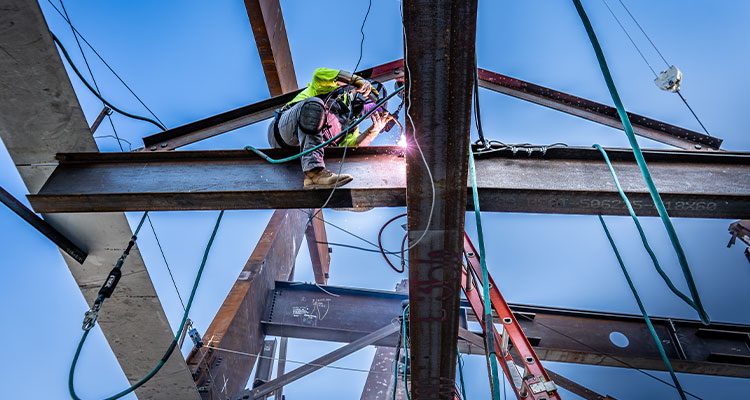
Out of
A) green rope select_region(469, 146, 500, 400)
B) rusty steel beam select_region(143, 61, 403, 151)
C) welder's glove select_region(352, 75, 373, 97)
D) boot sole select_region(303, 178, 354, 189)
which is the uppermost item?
welder's glove select_region(352, 75, 373, 97)

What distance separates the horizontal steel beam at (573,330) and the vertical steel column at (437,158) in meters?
2.81

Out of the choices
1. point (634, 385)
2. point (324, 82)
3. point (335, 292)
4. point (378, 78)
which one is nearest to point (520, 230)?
point (634, 385)

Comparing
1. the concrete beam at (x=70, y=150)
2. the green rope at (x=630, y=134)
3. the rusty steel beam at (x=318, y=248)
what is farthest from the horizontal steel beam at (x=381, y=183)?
the rusty steel beam at (x=318, y=248)

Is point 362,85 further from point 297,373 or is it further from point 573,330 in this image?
point 573,330

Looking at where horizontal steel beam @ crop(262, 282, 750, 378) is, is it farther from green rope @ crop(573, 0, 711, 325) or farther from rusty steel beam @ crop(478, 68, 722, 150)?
green rope @ crop(573, 0, 711, 325)

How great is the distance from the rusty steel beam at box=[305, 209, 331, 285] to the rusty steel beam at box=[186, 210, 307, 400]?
1.47 m

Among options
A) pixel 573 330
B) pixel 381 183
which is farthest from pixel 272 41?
pixel 573 330

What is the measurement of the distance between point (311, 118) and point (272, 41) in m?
3.13

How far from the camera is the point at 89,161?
359 centimetres

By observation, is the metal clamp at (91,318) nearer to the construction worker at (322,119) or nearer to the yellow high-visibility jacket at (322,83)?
the construction worker at (322,119)

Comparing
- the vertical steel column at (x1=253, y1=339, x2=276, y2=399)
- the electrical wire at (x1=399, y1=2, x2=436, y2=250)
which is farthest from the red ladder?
the vertical steel column at (x1=253, y1=339, x2=276, y2=399)

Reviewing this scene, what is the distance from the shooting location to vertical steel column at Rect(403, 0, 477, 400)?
84.5 inches

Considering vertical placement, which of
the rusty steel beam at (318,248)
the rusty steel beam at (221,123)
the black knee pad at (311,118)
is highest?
the rusty steel beam at (318,248)

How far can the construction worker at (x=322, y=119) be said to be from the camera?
328cm
